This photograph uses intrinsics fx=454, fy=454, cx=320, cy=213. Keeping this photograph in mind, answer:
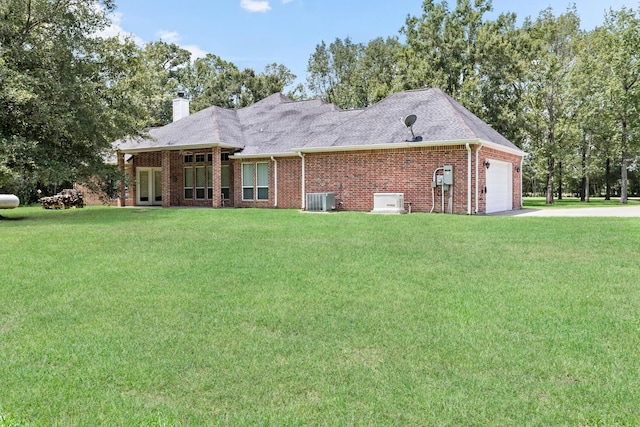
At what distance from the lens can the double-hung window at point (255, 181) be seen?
71.0ft

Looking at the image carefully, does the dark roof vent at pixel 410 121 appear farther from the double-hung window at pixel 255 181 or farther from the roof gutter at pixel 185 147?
the roof gutter at pixel 185 147

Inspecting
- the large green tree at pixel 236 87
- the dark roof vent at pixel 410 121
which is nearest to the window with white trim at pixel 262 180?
the dark roof vent at pixel 410 121

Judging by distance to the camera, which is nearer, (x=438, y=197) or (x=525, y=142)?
(x=438, y=197)

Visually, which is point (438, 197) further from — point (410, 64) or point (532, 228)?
point (410, 64)

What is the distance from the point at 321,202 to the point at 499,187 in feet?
24.4

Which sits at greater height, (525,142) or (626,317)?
Answer: (525,142)

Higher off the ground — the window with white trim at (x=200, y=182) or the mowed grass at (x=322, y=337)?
the window with white trim at (x=200, y=182)

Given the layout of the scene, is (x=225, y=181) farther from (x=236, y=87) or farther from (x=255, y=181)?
(x=236, y=87)

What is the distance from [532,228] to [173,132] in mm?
19138

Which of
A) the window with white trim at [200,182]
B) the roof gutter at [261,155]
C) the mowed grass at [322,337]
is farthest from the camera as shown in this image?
the window with white trim at [200,182]

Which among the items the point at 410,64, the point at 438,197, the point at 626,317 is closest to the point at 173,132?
the point at 438,197

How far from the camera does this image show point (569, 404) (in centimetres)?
273

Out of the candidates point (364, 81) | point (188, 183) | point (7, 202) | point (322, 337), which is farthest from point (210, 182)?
point (364, 81)

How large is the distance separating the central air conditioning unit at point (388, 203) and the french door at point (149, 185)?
1457 centimetres
